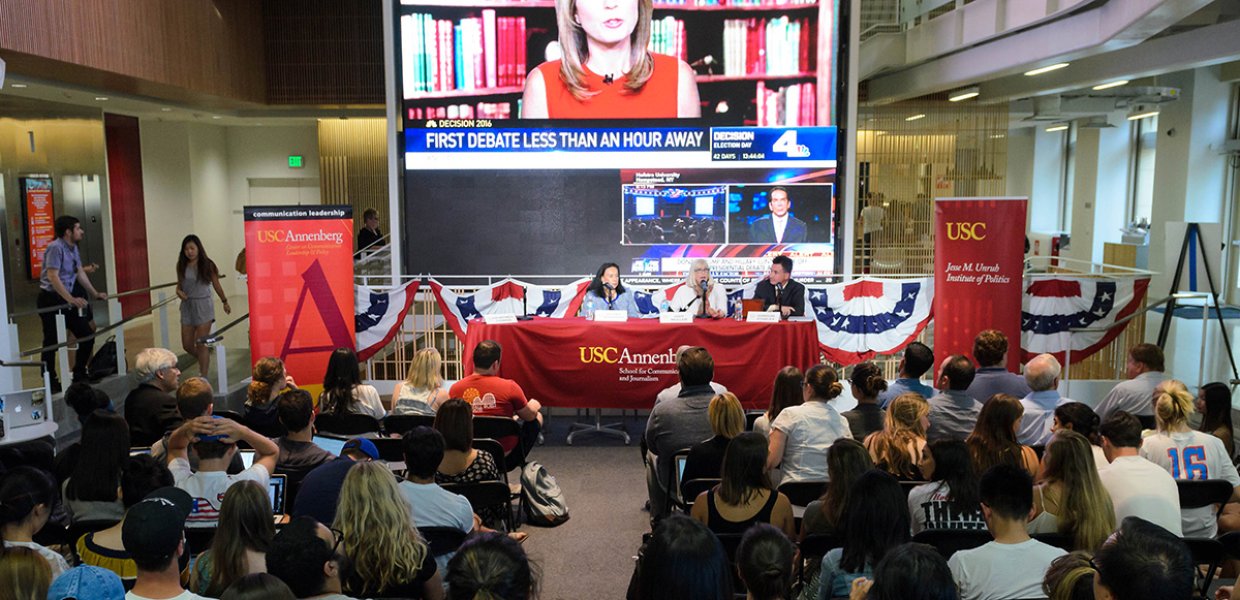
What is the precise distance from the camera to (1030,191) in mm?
25906

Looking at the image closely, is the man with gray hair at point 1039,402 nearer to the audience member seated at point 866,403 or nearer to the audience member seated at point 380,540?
the audience member seated at point 866,403

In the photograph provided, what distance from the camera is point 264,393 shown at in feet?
19.6

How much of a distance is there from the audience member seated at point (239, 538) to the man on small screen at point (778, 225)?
7.61 metres

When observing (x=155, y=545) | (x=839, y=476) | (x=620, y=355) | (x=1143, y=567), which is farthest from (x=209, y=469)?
(x=620, y=355)

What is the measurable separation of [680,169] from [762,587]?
25.5ft

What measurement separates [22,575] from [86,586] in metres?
0.27

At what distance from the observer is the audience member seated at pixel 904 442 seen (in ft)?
15.8

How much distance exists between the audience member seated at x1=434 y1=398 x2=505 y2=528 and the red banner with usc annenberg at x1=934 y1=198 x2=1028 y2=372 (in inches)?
202

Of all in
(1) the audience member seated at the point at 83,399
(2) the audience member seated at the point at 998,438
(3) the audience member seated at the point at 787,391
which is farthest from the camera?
(3) the audience member seated at the point at 787,391

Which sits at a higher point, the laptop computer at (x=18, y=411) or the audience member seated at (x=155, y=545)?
the audience member seated at (x=155, y=545)

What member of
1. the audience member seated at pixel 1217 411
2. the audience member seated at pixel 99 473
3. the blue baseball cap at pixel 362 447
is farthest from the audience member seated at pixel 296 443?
the audience member seated at pixel 1217 411

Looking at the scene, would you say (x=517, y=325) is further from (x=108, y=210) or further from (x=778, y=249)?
(x=108, y=210)

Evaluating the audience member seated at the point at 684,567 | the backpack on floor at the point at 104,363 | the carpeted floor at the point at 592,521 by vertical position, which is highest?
the audience member seated at the point at 684,567

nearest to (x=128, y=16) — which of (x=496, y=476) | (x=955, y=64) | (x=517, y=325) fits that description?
(x=517, y=325)
